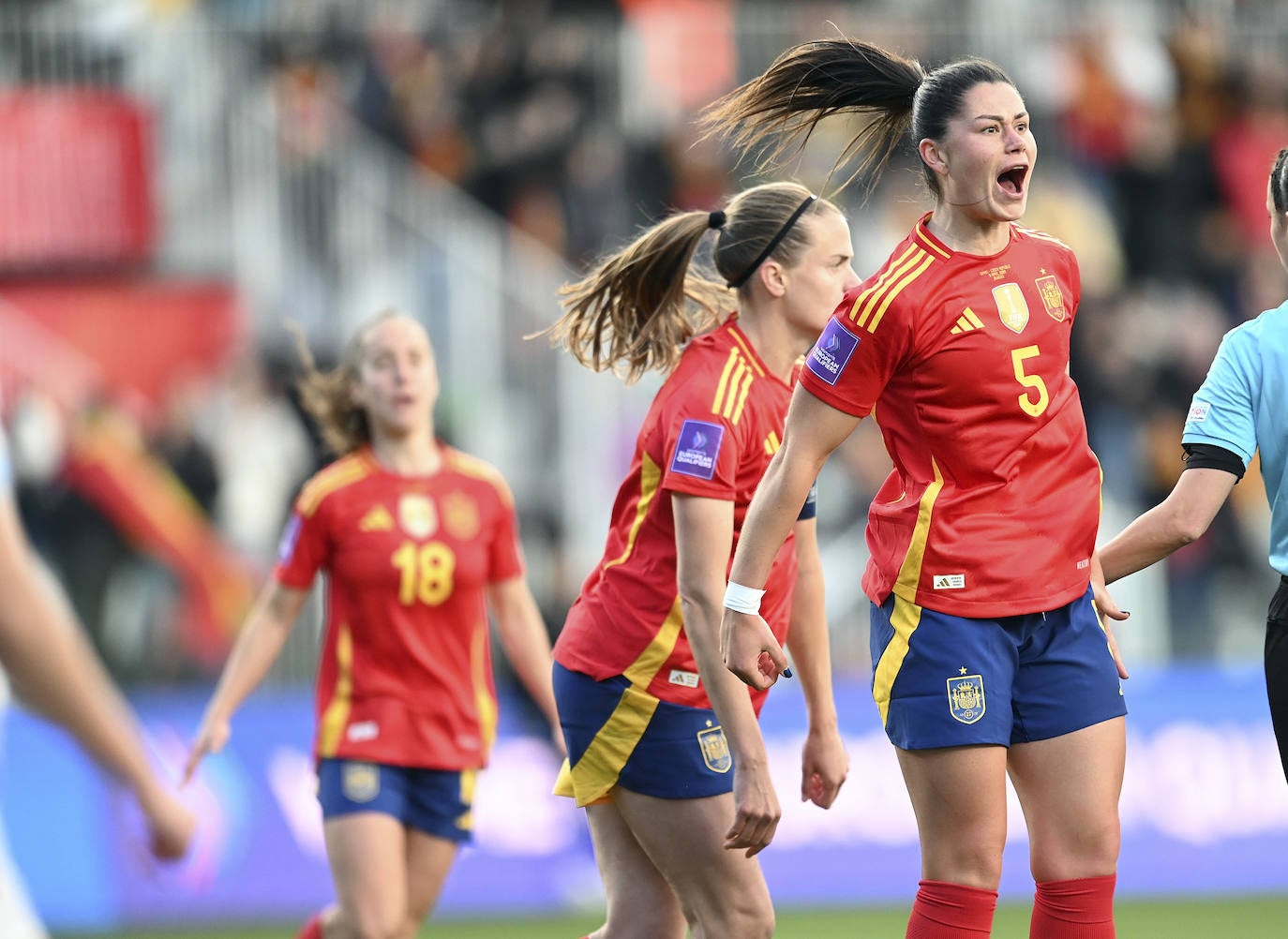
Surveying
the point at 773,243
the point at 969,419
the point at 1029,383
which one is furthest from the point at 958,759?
the point at 773,243

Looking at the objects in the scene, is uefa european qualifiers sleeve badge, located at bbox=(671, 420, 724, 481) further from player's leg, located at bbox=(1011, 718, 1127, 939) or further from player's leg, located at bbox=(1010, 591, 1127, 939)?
player's leg, located at bbox=(1011, 718, 1127, 939)

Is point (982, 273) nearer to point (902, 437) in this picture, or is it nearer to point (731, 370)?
point (902, 437)

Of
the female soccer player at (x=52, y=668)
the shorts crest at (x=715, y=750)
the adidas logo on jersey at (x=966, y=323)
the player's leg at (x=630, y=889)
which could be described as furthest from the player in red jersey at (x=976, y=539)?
the female soccer player at (x=52, y=668)

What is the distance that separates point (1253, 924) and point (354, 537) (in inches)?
210

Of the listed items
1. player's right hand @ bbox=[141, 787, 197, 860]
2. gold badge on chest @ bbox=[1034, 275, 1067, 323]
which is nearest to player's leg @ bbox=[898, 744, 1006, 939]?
gold badge on chest @ bbox=[1034, 275, 1067, 323]

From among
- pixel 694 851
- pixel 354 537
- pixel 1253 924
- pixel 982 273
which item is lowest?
pixel 1253 924

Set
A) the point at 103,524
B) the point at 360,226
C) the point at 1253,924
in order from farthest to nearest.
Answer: the point at 360,226, the point at 103,524, the point at 1253,924

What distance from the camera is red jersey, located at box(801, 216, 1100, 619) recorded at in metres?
4.33

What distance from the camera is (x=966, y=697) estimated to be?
429 cm

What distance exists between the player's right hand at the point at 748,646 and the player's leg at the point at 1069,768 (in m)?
0.58

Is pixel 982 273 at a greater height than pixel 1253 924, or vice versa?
pixel 982 273

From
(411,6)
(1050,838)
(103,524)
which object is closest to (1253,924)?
(1050,838)

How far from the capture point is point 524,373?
1188 centimetres

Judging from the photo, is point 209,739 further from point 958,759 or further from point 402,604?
point 958,759
